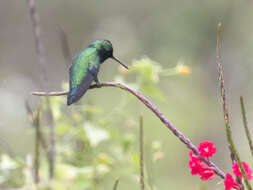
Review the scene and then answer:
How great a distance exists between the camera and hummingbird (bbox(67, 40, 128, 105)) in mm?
1640

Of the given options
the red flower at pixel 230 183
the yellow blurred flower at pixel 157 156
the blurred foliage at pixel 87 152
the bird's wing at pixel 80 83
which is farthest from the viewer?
the blurred foliage at pixel 87 152

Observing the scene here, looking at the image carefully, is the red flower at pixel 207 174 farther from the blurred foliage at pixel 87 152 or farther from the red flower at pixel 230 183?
the blurred foliage at pixel 87 152

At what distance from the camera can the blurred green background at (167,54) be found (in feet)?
28.0

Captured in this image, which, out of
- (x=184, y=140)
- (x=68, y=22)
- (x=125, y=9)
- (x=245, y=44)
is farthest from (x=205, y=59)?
(x=184, y=140)

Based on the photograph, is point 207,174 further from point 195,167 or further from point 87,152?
point 87,152

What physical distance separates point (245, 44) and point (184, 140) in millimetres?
8665

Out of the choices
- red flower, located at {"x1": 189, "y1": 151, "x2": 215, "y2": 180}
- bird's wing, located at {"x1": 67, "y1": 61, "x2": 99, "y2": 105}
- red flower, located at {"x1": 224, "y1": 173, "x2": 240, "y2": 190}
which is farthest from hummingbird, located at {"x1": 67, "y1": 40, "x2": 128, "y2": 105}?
red flower, located at {"x1": 224, "y1": 173, "x2": 240, "y2": 190}

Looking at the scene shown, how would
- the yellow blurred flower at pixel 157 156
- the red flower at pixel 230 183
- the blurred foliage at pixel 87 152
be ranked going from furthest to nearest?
the blurred foliage at pixel 87 152 < the yellow blurred flower at pixel 157 156 < the red flower at pixel 230 183

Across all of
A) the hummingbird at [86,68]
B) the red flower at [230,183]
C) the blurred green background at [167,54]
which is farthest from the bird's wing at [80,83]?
the blurred green background at [167,54]

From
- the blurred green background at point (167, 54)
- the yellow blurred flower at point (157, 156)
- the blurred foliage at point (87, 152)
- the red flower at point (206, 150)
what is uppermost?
the blurred green background at point (167, 54)

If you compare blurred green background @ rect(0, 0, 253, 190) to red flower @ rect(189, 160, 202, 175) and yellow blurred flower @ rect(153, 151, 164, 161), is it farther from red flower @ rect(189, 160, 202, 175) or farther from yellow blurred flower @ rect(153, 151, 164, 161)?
red flower @ rect(189, 160, 202, 175)

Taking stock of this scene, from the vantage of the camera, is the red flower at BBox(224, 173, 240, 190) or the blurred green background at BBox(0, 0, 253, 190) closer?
the red flower at BBox(224, 173, 240, 190)

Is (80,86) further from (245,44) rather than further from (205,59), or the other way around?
(205,59)

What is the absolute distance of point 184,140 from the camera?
3.61 ft
